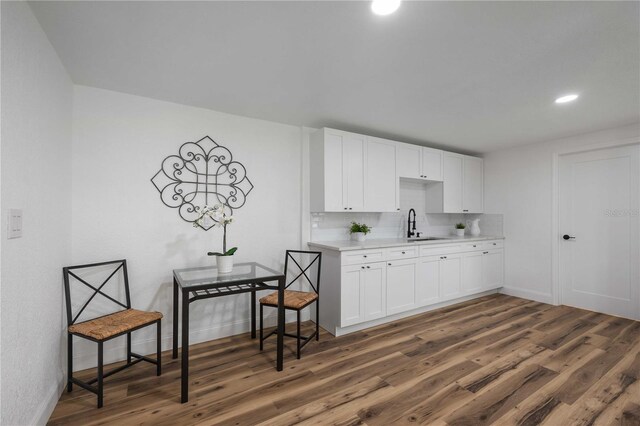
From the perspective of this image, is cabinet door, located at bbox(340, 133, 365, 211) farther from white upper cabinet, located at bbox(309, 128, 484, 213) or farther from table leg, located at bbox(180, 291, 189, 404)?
table leg, located at bbox(180, 291, 189, 404)

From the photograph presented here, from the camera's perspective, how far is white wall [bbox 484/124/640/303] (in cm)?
407

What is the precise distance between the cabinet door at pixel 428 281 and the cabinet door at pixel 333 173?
1310 mm

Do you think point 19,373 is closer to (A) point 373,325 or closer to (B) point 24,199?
(B) point 24,199

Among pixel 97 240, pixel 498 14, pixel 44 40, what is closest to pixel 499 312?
pixel 498 14

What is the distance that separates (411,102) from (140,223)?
2.72 m

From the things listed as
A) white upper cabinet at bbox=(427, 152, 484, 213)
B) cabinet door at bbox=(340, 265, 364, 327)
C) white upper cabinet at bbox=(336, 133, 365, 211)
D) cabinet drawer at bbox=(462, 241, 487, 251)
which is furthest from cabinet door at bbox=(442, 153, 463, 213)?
cabinet door at bbox=(340, 265, 364, 327)

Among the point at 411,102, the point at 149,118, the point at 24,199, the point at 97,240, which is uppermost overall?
the point at 411,102

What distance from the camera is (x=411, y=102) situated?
2.70m

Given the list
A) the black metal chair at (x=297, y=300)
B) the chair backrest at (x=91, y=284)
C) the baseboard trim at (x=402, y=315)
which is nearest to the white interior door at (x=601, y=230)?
the baseboard trim at (x=402, y=315)

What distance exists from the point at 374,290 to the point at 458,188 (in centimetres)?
234

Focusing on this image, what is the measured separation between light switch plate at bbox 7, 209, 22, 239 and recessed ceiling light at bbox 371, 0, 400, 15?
201cm

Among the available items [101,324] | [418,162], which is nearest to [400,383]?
[101,324]

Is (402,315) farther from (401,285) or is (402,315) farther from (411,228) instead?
(411,228)

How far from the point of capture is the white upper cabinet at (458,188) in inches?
170
